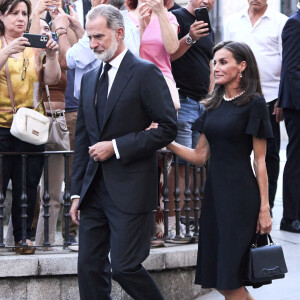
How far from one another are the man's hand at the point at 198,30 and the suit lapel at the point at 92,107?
176 cm

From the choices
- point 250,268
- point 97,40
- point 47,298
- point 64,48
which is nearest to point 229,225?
point 250,268

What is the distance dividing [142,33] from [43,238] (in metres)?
1.86

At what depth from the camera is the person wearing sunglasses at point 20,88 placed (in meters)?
6.89

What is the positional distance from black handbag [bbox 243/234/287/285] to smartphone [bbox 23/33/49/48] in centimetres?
228

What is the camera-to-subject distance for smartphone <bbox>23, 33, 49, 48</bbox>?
6.68 m

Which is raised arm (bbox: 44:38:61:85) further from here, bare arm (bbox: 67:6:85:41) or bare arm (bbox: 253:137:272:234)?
bare arm (bbox: 253:137:272:234)

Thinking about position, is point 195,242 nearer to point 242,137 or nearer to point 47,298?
point 47,298

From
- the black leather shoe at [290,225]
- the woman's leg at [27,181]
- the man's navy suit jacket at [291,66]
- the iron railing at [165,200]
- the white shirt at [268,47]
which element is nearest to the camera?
the iron railing at [165,200]

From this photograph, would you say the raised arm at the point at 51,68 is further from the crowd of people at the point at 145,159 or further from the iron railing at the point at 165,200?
the crowd of people at the point at 145,159

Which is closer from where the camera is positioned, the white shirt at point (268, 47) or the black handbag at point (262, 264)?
the black handbag at point (262, 264)

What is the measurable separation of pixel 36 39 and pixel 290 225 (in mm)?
3185

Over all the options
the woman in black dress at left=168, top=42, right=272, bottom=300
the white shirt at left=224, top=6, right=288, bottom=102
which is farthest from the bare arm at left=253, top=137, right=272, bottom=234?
the white shirt at left=224, top=6, right=288, bottom=102

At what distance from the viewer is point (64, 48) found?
7574mm

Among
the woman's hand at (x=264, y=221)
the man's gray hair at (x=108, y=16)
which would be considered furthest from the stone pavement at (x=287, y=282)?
the man's gray hair at (x=108, y=16)
